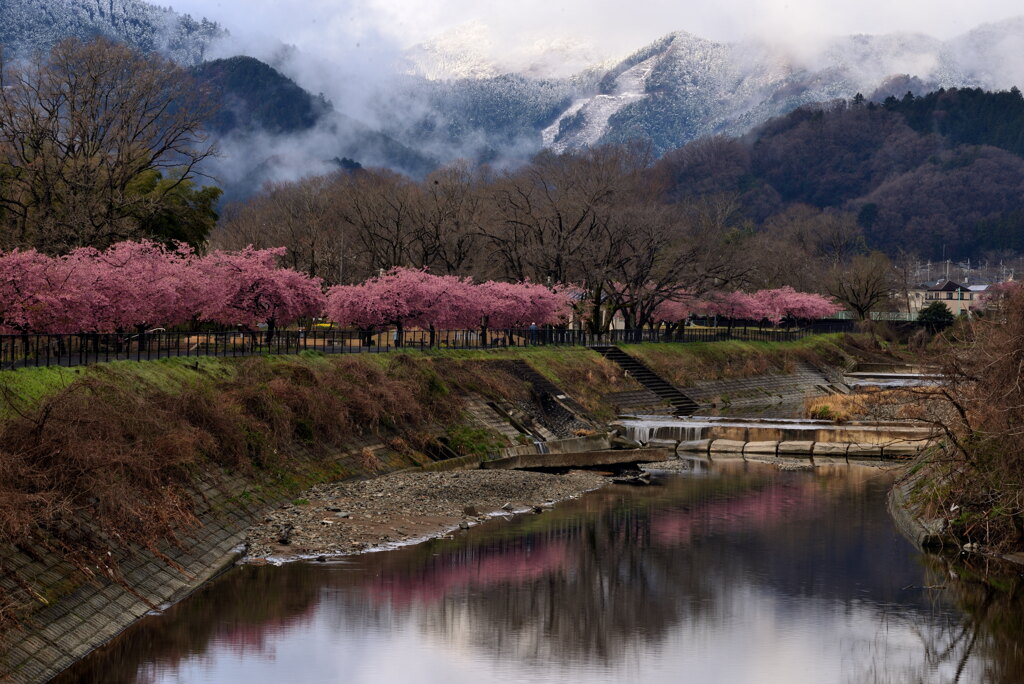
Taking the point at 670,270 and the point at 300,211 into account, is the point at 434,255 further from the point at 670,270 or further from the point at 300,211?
the point at 300,211

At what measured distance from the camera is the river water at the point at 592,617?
24.7m

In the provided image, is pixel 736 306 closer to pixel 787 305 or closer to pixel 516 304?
pixel 787 305

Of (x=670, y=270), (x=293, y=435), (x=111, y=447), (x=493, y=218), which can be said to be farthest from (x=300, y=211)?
(x=111, y=447)

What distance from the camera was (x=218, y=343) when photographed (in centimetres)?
5419

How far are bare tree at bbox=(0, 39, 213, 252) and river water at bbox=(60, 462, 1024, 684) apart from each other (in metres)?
39.6

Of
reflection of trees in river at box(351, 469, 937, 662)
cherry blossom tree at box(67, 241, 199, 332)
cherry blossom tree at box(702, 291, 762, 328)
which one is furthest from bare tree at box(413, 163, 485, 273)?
reflection of trees in river at box(351, 469, 937, 662)

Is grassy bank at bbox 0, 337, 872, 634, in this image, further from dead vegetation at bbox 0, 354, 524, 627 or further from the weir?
the weir

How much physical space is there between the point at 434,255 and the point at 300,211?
182 ft

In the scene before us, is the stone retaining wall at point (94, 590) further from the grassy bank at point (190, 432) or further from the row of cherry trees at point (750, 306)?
the row of cherry trees at point (750, 306)

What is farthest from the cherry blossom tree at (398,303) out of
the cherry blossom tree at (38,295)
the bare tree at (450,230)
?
the cherry blossom tree at (38,295)

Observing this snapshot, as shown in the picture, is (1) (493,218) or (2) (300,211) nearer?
(1) (493,218)

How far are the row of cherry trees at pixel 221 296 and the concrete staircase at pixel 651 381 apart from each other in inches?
305

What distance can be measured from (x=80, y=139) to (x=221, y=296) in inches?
614

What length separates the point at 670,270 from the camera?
105m
